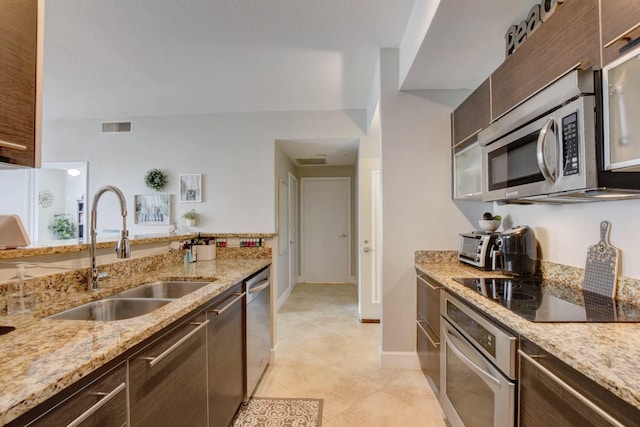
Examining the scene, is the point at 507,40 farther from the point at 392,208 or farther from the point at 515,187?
the point at 392,208

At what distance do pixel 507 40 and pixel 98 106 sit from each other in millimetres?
4180

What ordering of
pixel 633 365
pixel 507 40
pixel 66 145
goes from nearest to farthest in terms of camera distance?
pixel 633 365 < pixel 507 40 < pixel 66 145

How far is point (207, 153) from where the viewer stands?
3691mm

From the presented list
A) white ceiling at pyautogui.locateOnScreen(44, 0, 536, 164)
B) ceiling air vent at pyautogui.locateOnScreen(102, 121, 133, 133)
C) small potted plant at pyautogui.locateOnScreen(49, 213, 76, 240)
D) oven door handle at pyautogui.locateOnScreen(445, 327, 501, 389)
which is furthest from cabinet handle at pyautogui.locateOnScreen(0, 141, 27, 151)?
small potted plant at pyautogui.locateOnScreen(49, 213, 76, 240)

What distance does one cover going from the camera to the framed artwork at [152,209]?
3758mm

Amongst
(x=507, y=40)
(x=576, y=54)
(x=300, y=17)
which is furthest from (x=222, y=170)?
(x=576, y=54)

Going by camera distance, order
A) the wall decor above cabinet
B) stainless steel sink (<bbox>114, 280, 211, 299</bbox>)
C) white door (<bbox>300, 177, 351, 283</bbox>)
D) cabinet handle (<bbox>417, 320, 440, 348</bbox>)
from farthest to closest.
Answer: white door (<bbox>300, 177, 351, 283</bbox>), cabinet handle (<bbox>417, 320, 440, 348</bbox>), stainless steel sink (<bbox>114, 280, 211, 299</bbox>), the wall decor above cabinet

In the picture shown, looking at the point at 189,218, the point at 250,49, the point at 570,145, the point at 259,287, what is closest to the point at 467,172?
the point at 570,145

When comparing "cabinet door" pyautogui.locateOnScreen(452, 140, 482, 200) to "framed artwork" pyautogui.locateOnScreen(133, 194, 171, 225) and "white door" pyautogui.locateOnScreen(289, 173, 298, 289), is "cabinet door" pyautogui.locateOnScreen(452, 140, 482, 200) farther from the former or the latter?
"framed artwork" pyautogui.locateOnScreen(133, 194, 171, 225)

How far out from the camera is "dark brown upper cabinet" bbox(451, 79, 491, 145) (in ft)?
5.89

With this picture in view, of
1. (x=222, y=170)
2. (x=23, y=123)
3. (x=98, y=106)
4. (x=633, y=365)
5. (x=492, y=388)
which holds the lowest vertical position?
(x=492, y=388)

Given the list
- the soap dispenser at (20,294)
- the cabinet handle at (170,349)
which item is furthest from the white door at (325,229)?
the soap dispenser at (20,294)

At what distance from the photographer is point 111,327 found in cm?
94

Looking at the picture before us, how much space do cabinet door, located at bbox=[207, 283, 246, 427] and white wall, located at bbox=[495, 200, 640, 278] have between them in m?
1.88
